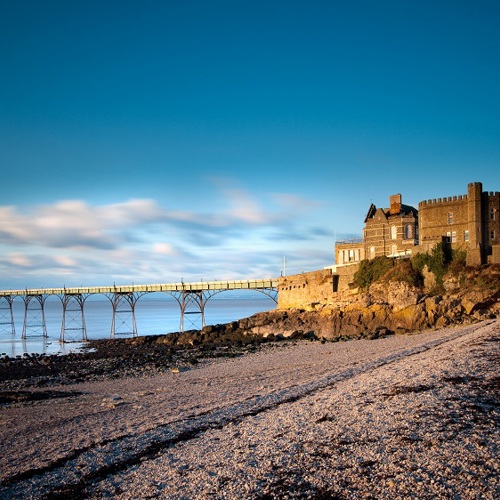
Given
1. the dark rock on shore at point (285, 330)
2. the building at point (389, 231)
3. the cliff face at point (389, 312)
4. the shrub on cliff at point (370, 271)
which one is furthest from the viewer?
the building at point (389, 231)

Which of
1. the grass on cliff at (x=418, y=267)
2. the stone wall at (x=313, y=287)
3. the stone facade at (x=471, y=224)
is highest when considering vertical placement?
the stone facade at (x=471, y=224)

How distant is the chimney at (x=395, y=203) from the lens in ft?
169

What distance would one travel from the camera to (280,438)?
9719 mm

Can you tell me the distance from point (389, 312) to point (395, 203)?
18750 millimetres

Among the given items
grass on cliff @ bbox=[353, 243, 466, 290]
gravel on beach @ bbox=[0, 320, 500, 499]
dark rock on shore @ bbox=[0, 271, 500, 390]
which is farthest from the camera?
grass on cliff @ bbox=[353, 243, 466, 290]

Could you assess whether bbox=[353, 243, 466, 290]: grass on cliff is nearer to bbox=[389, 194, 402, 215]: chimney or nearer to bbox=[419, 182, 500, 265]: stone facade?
bbox=[419, 182, 500, 265]: stone facade

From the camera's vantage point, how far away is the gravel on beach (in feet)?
24.3

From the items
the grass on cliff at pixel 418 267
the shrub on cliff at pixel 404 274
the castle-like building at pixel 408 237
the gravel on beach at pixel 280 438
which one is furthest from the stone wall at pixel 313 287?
the gravel on beach at pixel 280 438

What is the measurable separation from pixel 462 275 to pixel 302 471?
3332 cm

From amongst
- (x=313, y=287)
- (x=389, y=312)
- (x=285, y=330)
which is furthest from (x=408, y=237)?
(x=285, y=330)

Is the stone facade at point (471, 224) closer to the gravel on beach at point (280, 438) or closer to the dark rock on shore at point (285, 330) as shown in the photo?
the dark rock on shore at point (285, 330)

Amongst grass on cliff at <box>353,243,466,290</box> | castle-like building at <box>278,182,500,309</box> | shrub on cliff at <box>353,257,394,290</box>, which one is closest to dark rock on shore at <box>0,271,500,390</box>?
grass on cliff at <box>353,243,466,290</box>

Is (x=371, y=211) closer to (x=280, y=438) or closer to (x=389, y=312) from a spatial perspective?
(x=389, y=312)

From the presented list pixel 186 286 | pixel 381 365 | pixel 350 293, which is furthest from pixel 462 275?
pixel 186 286
